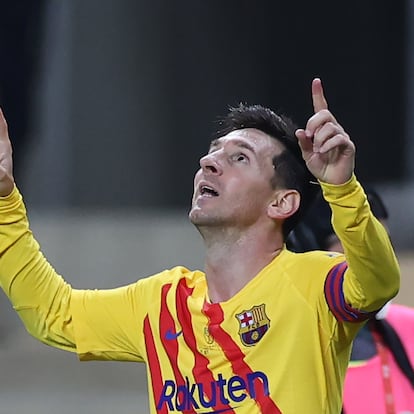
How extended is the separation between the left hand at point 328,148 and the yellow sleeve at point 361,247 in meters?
0.02

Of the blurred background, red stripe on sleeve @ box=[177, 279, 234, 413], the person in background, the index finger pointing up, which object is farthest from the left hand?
the blurred background

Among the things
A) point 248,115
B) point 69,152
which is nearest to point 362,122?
point 69,152

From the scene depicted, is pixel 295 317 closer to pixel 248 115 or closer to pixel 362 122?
pixel 248 115

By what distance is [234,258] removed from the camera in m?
1.89

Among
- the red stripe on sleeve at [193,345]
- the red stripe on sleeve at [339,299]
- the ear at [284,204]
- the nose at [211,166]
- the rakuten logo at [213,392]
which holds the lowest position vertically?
the rakuten logo at [213,392]

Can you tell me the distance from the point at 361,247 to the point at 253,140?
46 cm

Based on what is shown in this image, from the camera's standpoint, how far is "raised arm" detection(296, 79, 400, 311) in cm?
158

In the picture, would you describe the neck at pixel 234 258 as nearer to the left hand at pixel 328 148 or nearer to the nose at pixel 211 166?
the nose at pixel 211 166

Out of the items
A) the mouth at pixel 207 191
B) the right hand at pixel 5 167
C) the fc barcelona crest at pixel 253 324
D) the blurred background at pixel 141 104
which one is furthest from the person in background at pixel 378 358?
the blurred background at pixel 141 104

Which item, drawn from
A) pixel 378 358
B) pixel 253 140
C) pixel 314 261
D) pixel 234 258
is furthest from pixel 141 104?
pixel 314 261

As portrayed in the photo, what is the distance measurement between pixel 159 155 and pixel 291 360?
2.53 m

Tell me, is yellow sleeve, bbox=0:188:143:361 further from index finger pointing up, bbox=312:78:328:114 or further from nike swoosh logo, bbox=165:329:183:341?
index finger pointing up, bbox=312:78:328:114

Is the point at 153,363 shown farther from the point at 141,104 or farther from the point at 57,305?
the point at 141,104

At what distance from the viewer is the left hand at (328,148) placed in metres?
1.57
